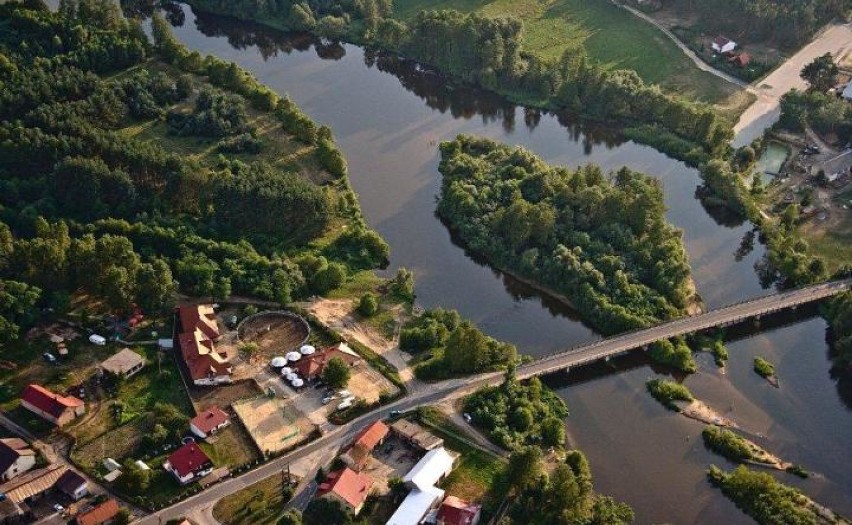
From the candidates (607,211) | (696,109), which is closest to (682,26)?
(696,109)

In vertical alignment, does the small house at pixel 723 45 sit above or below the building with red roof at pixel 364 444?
above

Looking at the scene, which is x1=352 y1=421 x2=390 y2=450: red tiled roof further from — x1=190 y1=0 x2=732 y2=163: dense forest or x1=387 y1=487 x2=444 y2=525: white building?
x1=190 y1=0 x2=732 y2=163: dense forest

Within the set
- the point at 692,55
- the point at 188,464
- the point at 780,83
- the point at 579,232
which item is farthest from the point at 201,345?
the point at 780,83

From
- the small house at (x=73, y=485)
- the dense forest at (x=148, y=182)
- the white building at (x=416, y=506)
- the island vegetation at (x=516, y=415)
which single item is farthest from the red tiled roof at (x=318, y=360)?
the small house at (x=73, y=485)

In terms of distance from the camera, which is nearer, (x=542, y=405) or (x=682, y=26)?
(x=542, y=405)

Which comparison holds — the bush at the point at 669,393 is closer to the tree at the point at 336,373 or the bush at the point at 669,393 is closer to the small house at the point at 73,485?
the tree at the point at 336,373

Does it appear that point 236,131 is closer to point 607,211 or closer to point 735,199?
point 607,211

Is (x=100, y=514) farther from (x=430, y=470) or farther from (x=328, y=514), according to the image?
(x=430, y=470)
